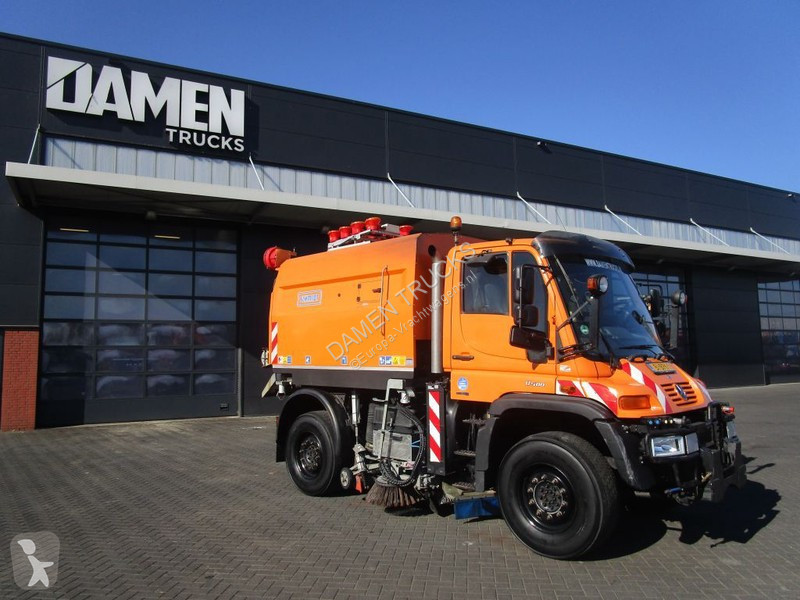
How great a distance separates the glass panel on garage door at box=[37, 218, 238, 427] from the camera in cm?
1334

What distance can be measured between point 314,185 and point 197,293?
173 inches

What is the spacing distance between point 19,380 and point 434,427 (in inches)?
445

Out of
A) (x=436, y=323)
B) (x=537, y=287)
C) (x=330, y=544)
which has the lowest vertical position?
(x=330, y=544)

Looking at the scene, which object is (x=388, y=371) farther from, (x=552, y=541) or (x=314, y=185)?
(x=314, y=185)

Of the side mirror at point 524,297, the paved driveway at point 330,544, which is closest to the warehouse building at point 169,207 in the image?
the paved driveway at point 330,544

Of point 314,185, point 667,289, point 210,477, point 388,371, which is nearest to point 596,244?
point 388,371

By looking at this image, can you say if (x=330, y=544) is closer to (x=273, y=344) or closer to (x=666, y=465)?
(x=666, y=465)

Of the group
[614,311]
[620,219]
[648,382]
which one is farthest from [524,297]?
[620,219]

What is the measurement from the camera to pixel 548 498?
4742 millimetres

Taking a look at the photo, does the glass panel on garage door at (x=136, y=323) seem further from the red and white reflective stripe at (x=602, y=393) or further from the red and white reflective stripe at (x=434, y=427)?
the red and white reflective stripe at (x=602, y=393)

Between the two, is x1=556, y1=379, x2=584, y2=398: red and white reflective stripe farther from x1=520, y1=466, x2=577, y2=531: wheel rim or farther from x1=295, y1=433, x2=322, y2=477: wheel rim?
x1=295, y1=433, x2=322, y2=477: wheel rim

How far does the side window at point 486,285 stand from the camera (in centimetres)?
535

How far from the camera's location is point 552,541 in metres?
4.67

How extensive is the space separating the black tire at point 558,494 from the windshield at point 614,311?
973 millimetres
